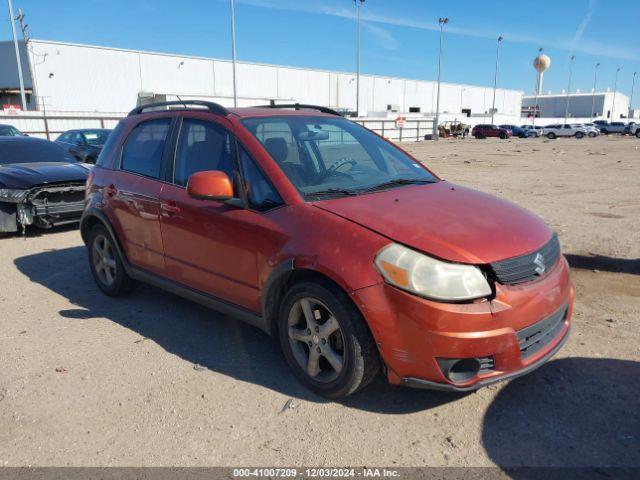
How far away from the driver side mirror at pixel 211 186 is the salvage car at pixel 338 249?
0.03ft

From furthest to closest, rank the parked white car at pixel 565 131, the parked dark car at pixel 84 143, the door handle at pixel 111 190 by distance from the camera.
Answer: the parked white car at pixel 565 131 < the parked dark car at pixel 84 143 < the door handle at pixel 111 190

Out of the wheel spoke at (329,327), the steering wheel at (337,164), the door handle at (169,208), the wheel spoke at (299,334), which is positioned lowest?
the wheel spoke at (299,334)

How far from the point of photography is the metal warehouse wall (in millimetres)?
46281

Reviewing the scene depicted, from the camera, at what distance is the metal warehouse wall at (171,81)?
152 ft

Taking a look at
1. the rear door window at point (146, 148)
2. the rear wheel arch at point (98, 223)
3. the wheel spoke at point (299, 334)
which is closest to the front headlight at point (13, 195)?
the rear wheel arch at point (98, 223)

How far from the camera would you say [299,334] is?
3244 millimetres

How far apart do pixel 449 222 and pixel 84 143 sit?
17526 millimetres

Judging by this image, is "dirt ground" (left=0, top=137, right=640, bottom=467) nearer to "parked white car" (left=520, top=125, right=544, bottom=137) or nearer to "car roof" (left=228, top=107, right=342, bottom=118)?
"car roof" (left=228, top=107, right=342, bottom=118)

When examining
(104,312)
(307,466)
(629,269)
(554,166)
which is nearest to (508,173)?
(554,166)

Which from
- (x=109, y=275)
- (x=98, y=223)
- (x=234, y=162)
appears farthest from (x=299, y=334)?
(x=98, y=223)

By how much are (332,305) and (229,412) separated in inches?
36.8

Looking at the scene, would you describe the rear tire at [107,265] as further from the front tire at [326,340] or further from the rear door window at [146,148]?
the front tire at [326,340]

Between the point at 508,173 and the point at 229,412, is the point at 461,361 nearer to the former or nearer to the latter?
the point at 229,412

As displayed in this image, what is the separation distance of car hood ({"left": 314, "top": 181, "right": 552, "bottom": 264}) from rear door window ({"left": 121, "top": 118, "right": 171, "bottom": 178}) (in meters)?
1.85
